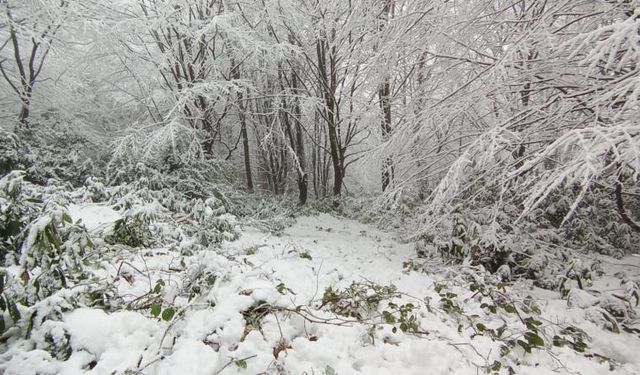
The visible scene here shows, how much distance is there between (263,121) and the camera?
1206 cm

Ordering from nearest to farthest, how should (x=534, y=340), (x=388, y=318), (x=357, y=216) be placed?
(x=534, y=340)
(x=388, y=318)
(x=357, y=216)

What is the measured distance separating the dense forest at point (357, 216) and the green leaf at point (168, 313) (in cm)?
2

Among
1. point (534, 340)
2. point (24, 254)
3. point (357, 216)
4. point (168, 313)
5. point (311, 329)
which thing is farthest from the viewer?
point (357, 216)

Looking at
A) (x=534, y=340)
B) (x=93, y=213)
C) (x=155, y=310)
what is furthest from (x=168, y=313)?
(x=93, y=213)

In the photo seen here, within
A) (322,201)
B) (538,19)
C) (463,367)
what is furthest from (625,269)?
(322,201)

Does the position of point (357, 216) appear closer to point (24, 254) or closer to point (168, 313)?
point (168, 313)

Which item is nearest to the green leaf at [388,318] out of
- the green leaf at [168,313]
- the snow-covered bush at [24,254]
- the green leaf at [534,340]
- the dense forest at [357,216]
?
the dense forest at [357,216]

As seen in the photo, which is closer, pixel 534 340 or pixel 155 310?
pixel 155 310

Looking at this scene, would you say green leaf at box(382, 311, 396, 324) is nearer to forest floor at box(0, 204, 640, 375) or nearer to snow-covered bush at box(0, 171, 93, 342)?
forest floor at box(0, 204, 640, 375)

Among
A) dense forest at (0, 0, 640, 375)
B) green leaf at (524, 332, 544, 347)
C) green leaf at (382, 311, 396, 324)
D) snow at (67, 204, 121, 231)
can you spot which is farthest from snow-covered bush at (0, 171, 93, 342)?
green leaf at (524, 332, 544, 347)

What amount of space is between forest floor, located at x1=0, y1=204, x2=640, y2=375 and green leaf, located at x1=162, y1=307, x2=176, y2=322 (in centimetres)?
1

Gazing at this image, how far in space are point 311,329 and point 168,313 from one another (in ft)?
3.24

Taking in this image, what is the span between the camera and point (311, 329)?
7.94 feet

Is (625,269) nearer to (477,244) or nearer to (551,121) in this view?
(477,244)
